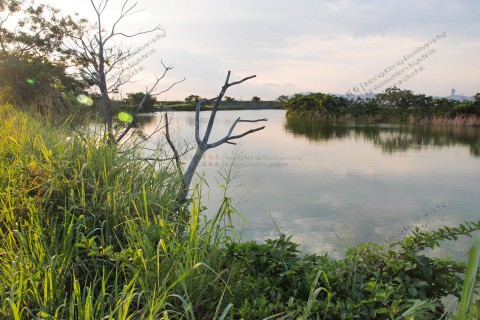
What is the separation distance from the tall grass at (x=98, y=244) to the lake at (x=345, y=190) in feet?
1.35

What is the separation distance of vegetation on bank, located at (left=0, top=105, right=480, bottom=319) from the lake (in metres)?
0.36

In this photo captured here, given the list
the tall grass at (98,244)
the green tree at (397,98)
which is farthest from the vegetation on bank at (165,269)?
the green tree at (397,98)

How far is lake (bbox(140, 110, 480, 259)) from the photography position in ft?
12.6

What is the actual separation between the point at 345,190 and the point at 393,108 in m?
16.2

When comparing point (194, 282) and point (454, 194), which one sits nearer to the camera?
point (194, 282)

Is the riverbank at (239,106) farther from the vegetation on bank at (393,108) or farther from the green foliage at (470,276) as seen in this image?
the green foliage at (470,276)

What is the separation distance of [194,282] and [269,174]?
524 cm

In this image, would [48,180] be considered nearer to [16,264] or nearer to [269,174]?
[16,264]

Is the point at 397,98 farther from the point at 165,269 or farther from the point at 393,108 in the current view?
the point at 165,269

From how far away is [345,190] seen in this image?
5.57 meters

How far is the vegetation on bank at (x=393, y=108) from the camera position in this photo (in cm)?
1711

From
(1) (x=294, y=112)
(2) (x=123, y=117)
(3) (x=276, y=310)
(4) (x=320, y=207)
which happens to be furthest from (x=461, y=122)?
(3) (x=276, y=310)

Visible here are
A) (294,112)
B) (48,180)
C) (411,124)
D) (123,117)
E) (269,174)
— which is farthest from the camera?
(294,112)

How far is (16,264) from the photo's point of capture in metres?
1.48
